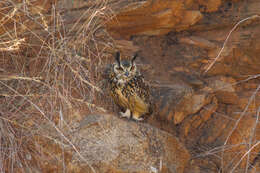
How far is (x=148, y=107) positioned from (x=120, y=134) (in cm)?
60

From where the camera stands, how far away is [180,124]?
12.4ft

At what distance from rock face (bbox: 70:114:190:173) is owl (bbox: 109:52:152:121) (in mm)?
282

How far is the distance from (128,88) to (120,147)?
2.19ft

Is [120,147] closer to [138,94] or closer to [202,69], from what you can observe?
[138,94]

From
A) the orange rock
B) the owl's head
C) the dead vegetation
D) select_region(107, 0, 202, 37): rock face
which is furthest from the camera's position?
the orange rock

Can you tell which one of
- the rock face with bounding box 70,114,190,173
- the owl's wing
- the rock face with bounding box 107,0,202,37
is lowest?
the rock face with bounding box 70,114,190,173

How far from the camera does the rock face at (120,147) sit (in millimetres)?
2584

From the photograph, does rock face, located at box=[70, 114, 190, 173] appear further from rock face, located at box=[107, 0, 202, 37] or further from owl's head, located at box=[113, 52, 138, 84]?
rock face, located at box=[107, 0, 202, 37]

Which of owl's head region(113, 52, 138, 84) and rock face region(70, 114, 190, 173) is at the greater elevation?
owl's head region(113, 52, 138, 84)

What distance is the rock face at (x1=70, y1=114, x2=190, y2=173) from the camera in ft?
8.48

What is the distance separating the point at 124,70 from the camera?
10.1ft

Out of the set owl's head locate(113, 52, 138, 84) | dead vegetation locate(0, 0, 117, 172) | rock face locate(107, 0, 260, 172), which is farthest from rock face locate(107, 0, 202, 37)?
dead vegetation locate(0, 0, 117, 172)

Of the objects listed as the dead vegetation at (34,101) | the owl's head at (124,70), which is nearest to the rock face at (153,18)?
the owl's head at (124,70)

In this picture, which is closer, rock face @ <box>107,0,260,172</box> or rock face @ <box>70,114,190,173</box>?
rock face @ <box>70,114,190,173</box>
